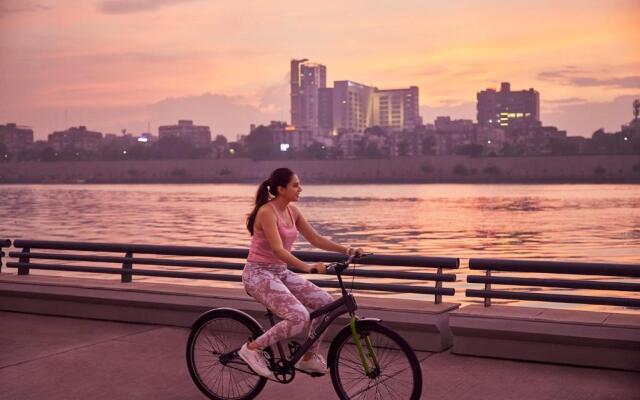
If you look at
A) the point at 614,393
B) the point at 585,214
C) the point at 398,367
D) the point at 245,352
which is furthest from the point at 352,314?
the point at 585,214

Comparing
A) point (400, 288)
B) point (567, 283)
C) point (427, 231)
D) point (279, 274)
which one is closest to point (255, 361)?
point (279, 274)

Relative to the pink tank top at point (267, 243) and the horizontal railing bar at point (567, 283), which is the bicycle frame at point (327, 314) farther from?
the horizontal railing bar at point (567, 283)

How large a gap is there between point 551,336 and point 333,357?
249cm

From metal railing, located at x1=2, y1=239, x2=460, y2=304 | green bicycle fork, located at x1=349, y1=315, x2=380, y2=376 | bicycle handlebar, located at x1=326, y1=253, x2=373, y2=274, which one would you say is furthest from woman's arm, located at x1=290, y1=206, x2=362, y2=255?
metal railing, located at x1=2, y1=239, x2=460, y2=304

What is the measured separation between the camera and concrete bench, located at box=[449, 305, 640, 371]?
25.3 feet

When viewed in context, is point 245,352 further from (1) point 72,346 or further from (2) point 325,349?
(1) point 72,346

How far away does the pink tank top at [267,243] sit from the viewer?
6.51 meters

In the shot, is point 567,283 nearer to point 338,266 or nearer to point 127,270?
point 338,266

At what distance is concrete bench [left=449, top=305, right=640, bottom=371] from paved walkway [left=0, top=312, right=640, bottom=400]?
90 millimetres

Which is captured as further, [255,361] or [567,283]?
[567,283]

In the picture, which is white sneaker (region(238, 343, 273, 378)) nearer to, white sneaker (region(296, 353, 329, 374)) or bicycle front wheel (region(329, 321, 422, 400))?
white sneaker (region(296, 353, 329, 374))

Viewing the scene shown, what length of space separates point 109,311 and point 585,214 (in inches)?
3577

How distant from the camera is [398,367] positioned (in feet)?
20.0

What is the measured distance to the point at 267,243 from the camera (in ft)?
21.6
